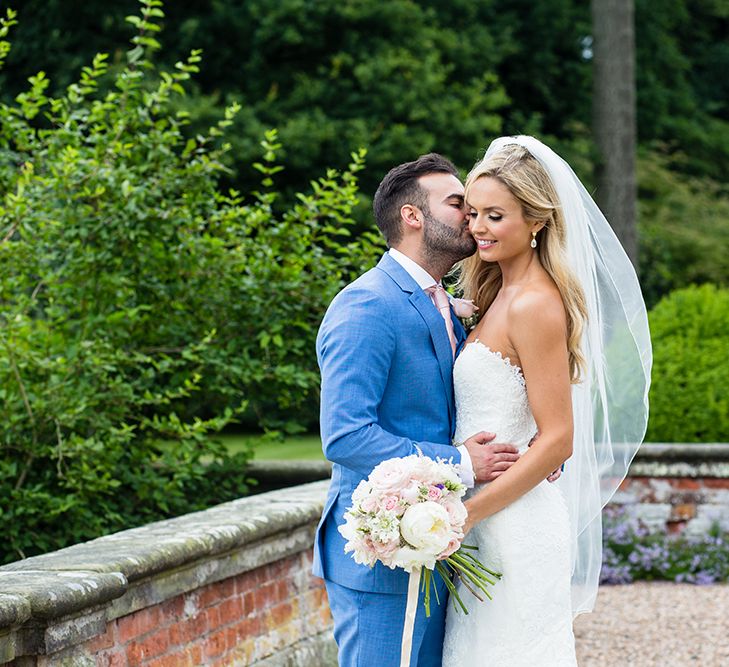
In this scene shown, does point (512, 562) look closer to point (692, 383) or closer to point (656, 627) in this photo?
point (656, 627)

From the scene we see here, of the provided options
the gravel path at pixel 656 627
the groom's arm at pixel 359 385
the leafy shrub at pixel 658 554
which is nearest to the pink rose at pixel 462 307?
the groom's arm at pixel 359 385

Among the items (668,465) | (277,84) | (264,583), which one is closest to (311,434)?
(668,465)

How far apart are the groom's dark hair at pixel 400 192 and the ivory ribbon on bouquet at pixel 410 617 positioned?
3.37 ft

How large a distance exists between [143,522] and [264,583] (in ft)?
4.24

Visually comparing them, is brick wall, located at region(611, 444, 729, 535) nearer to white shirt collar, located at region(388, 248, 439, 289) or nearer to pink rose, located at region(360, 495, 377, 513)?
white shirt collar, located at region(388, 248, 439, 289)

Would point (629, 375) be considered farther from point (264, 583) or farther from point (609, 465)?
point (264, 583)

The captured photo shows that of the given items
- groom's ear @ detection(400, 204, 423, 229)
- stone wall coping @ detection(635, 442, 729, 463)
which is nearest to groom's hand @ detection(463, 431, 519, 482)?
groom's ear @ detection(400, 204, 423, 229)

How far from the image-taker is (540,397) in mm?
3439

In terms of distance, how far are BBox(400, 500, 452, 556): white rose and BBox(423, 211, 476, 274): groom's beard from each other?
85 centimetres

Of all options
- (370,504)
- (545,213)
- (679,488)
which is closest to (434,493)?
(370,504)

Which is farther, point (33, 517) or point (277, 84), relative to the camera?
point (277, 84)

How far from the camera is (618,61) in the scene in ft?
60.4

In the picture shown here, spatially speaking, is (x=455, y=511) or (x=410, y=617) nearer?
(x=455, y=511)

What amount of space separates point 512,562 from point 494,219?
1.00 m
